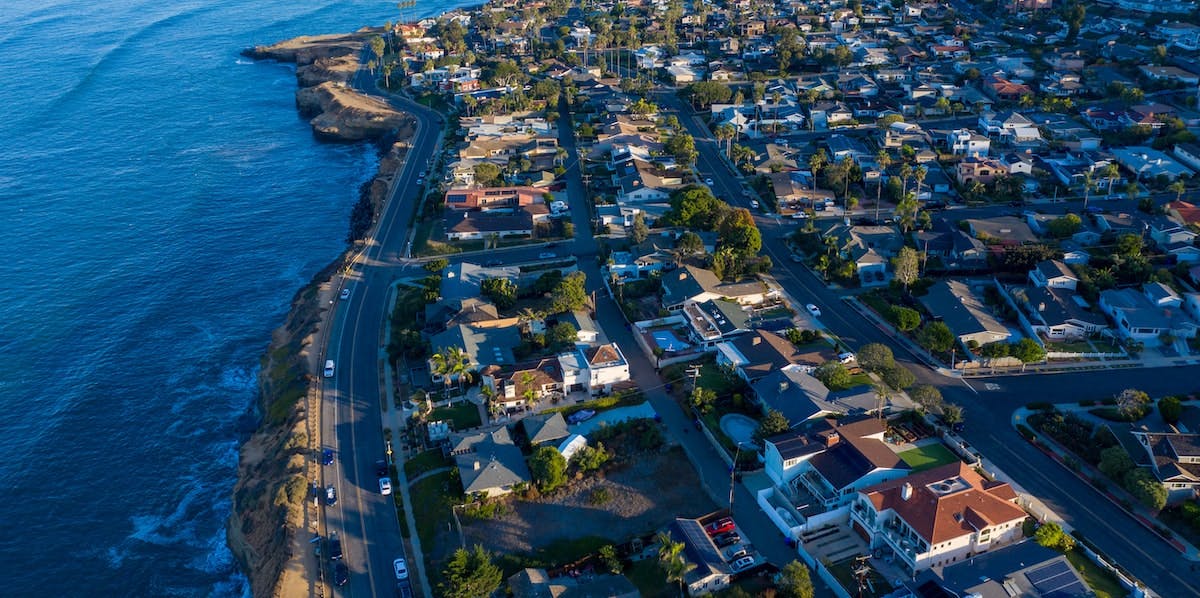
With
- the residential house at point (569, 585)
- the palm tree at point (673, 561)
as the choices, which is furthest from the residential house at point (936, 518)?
the residential house at point (569, 585)

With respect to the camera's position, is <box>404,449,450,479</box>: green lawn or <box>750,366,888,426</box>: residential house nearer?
<box>404,449,450,479</box>: green lawn

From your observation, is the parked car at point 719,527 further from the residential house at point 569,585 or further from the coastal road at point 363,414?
the coastal road at point 363,414

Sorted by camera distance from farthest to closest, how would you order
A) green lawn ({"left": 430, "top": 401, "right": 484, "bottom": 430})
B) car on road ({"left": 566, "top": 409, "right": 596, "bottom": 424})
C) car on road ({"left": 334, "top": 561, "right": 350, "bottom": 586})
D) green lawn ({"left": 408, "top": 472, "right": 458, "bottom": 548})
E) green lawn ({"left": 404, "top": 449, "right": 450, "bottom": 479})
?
green lawn ({"left": 430, "top": 401, "right": 484, "bottom": 430}), car on road ({"left": 566, "top": 409, "right": 596, "bottom": 424}), green lawn ({"left": 404, "top": 449, "right": 450, "bottom": 479}), green lawn ({"left": 408, "top": 472, "right": 458, "bottom": 548}), car on road ({"left": 334, "top": 561, "right": 350, "bottom": 586})

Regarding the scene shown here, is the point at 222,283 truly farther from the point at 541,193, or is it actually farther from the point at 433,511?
the point at 433,511

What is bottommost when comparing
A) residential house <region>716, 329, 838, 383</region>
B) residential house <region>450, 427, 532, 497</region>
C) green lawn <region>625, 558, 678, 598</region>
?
green lawn <region>625, 558, 678, 598</region>

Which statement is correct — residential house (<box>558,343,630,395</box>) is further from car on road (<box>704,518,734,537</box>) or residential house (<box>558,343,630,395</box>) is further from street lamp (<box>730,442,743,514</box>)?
car on road (<box>704,518,734,537</box>)

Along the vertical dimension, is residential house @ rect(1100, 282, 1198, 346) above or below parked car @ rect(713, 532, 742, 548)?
above

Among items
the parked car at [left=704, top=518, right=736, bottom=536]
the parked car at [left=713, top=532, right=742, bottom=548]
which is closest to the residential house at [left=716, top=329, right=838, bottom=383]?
the parked car at [left=704, top=518, right=736, bottom=536]
